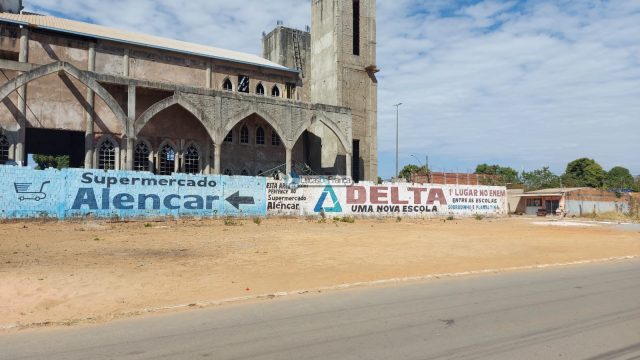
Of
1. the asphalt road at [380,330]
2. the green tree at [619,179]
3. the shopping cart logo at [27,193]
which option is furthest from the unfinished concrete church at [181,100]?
the green tree at [619,179]

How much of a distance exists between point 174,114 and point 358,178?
52.8 ft

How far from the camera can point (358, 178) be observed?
40.9 meters

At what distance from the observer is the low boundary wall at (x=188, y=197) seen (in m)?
20.8

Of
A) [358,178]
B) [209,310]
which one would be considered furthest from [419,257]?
[358,178]

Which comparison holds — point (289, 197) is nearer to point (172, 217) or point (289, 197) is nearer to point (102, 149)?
point (172, 217)

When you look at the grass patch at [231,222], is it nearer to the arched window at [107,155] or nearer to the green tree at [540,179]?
the arched window at [107,155]

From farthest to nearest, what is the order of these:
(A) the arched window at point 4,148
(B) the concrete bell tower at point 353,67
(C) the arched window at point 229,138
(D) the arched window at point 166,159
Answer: (B) the concrete bell tower at point 353,67, (C) the arched window at point 229,138, (D) the arched window at point 166,159, (A) the arched window at point 4,148

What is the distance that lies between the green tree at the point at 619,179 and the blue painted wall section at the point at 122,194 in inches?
2515

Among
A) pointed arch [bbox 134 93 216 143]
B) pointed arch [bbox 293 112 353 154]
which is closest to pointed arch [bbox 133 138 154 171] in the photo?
pointed arch [bbox 134 93 216 143]

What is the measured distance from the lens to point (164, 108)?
28984mm

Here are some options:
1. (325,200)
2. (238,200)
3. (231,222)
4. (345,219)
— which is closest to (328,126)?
(325,200)

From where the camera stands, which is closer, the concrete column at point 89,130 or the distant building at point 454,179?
the concrete column at point 89,130

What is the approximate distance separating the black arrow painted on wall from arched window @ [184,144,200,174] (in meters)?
9.07

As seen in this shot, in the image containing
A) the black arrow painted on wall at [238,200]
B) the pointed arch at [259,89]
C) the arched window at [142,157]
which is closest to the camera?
the black arrow painted on wall at [238,200]
